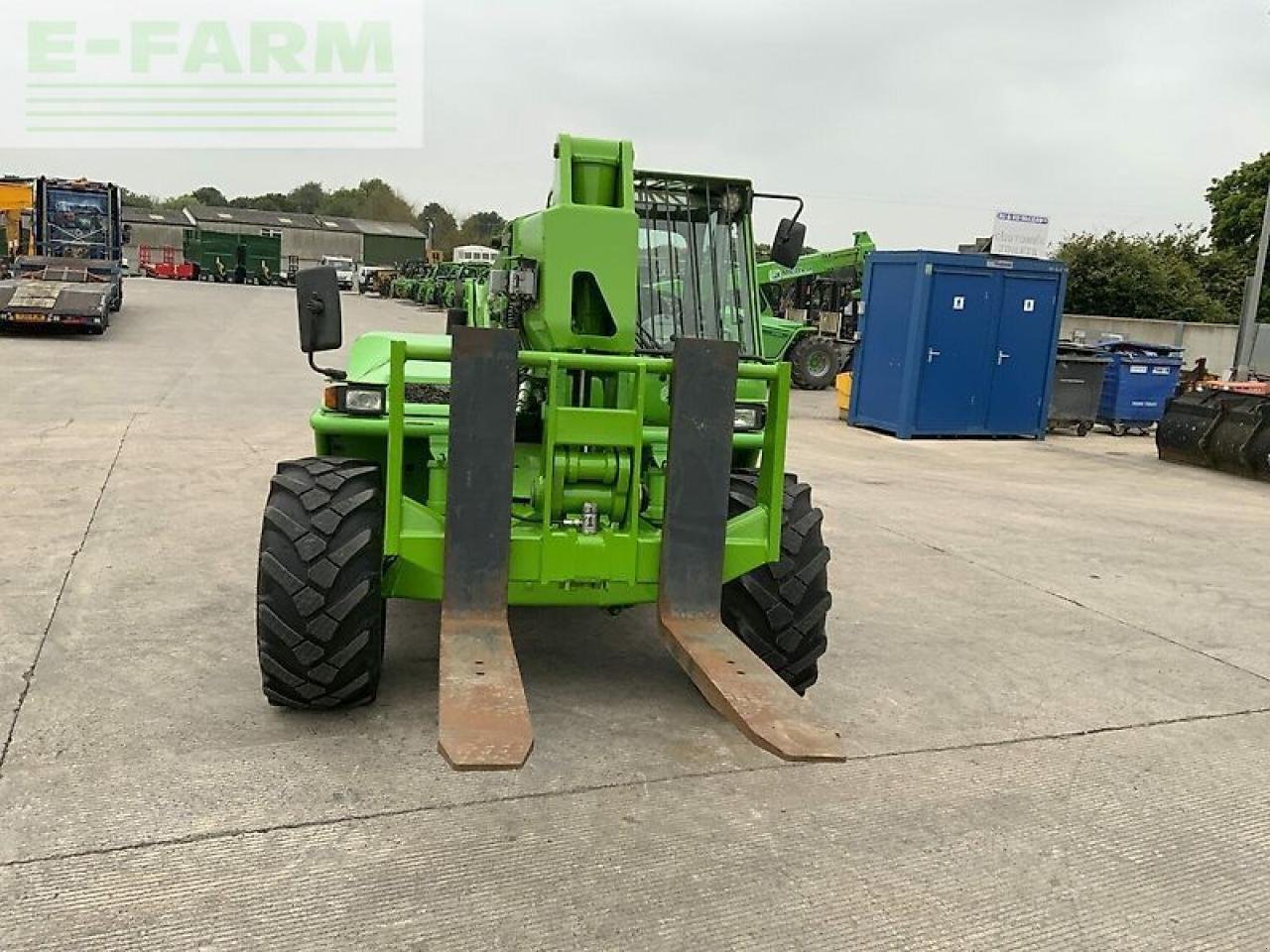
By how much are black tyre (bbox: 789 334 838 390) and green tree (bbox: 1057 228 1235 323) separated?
583 inches

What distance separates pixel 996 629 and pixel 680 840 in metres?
3.20

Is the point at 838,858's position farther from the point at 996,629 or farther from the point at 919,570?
the point at 919,570

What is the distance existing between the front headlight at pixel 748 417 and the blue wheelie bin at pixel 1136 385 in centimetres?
1379

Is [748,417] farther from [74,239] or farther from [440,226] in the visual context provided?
[440,226]

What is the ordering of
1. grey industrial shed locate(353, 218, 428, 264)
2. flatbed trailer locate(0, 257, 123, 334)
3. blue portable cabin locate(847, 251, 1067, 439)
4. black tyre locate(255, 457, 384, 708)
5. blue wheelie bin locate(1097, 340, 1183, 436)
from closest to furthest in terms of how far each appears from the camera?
black tyre locate(255, 457, 384, 708) < blue portable cabin locate(847, 251, 1067, 439) < blue wheelie bin locate(1097, 340, 1183, 436) < flatbed trailer locate(0, 257, 123, 334) < grey industrial shed locate(353, 218, 428, 264)

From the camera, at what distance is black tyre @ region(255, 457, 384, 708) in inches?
150

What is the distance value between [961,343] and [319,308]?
12080mm

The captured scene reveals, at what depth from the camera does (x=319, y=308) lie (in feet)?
13.9

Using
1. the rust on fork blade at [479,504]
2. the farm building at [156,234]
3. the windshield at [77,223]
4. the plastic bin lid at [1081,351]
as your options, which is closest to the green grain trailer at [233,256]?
the farm building at [156,234]

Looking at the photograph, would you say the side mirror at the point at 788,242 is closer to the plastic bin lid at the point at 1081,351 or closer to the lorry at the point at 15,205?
the plastic bin lid at the point at 1081,351

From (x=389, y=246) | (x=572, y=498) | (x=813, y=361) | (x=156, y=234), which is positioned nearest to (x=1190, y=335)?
(x=813, y=361)

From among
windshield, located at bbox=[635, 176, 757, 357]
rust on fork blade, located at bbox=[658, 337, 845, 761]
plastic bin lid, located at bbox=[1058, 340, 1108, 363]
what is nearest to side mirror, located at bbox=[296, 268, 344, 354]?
rust on fork blade, located at bbox=[658, 337, 845, 761]

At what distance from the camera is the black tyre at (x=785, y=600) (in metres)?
4.31

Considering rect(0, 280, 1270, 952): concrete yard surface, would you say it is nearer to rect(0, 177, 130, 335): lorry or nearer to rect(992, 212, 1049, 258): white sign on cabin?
rect(992, 212, 1049, 258): white sign on cabin
